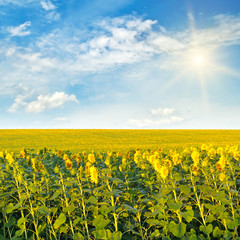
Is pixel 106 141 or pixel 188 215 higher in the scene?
pixel 188 215

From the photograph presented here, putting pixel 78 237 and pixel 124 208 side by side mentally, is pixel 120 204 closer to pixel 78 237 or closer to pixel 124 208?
pixel 124 208

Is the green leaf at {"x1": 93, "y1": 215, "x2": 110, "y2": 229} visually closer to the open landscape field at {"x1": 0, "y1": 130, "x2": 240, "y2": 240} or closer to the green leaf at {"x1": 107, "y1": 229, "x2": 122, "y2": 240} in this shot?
the open landscape field at {"x1": 0, "y1": 130, "x2": 240, "y2": 240}

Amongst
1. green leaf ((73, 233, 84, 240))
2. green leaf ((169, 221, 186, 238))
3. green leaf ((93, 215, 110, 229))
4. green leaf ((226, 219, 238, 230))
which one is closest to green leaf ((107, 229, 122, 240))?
green leaf ((93, 215, 110, 229))

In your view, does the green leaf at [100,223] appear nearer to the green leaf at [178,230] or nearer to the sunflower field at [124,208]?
the sunflower field at [124,208]

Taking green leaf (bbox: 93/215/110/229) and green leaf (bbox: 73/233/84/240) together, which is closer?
green leaf (bbox: 93/215/110/229)

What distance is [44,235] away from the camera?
4.18 m

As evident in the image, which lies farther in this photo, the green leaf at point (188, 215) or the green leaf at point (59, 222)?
the green leaf at point (59, 222)

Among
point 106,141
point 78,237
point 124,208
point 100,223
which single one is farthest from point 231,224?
point 106,141

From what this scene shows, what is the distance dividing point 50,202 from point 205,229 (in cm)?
296

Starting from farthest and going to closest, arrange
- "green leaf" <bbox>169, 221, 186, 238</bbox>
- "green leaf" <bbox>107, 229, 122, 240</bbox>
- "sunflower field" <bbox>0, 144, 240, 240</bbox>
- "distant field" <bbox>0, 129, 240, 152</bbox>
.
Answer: "distant field" <bbox>0, 129, 240, 152</bbox>
"sunflower field" <bbox>0, 144, 240, 240</bbox>
"green leaf" <bbox>169, 221, 186, 238</bbox>
"green leaf" <bbox>107, 229, 122, 240</bbox>

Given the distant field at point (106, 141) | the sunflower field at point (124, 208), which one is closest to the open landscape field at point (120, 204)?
the sunflower field at point (124, 208)

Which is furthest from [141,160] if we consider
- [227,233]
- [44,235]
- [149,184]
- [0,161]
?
[0,161]

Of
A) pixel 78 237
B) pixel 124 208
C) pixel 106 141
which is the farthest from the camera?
pixel 106 141

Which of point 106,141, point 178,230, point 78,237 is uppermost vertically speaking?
point 178,230
